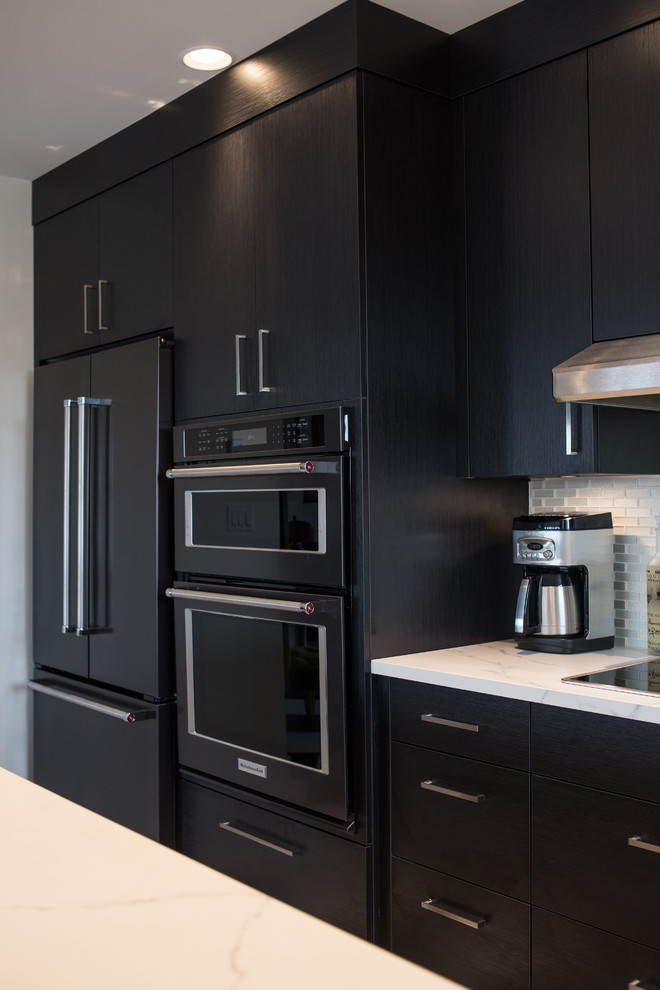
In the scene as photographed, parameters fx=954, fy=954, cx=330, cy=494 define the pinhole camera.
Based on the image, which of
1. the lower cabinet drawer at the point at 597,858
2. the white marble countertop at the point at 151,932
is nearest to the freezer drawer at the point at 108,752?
the lower cabinet drawer at the point at 597,858

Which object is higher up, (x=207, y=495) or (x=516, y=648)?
(x=207, y=495)

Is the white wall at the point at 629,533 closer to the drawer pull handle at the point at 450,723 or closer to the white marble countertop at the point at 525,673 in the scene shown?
the white marble countertop at the point at 525,673

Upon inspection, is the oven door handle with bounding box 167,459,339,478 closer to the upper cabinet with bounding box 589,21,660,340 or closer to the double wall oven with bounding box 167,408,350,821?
the double wall oven with bounding box 167,408,350,821

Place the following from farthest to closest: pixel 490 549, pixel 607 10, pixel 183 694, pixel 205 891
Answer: pixel 183 694 → pixel 490 549 → pixel 607 10 → pixel 205 891

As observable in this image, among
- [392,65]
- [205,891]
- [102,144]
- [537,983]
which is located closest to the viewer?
[205,891]

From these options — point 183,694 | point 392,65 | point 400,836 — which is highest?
point 392,65

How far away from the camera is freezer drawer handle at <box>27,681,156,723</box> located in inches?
113

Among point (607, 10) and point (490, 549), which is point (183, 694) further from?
point (607, 10)

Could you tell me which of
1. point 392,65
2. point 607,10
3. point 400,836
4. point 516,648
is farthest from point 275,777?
point 607,10

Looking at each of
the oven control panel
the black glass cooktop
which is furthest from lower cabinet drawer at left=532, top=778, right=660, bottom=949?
the oven control panel

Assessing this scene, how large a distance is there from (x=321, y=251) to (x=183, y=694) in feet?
4.36

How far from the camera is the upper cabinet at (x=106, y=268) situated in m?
2.99

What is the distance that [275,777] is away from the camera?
246 centimetres

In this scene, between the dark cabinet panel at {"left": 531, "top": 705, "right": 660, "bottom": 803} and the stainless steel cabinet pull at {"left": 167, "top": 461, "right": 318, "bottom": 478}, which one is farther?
the stainless steel cabinet pull at {"left": 167, "top": 461, "right": 318, "bottom": 478}
